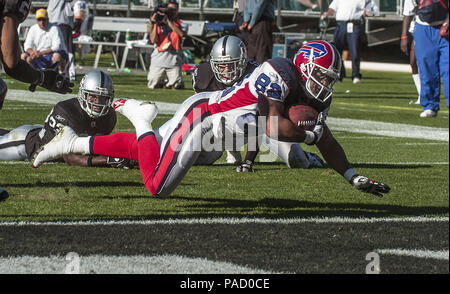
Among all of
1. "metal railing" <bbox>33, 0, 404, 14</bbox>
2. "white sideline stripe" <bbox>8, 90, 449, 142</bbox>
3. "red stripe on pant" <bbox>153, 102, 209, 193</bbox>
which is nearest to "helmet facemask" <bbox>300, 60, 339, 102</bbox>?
"red stripe on pant" <bbox>153, 102, 209, 193</bbox>

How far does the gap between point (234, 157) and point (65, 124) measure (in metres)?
1.49

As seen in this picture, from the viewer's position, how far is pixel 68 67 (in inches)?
640

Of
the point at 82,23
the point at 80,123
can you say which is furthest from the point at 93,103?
the point at 82,23

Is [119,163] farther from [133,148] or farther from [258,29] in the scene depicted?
[258,29]

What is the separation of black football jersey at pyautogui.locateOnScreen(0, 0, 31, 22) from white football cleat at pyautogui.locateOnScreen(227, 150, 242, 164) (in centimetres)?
309

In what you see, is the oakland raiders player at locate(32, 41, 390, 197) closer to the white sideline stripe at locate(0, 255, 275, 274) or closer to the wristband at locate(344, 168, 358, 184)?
the wristband at locate(344, 168, 358, 184)

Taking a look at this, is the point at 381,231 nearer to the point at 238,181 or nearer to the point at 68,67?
the point at 238,181

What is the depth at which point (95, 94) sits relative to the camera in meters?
7.05

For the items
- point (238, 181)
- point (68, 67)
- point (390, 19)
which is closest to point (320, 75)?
point (238, 181)

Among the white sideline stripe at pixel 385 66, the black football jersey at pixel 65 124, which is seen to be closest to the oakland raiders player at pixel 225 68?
the black football jersey at pixel 65 124

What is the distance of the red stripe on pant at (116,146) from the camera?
6.03 metres
